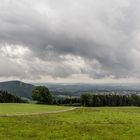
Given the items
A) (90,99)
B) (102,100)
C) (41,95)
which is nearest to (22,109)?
(41,95)

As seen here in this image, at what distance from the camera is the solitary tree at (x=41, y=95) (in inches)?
5541

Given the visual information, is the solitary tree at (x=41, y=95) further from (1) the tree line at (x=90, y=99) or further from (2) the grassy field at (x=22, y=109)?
(2) the grassy field at (x=22, y=109)

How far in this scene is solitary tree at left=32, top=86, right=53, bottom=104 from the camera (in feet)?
462

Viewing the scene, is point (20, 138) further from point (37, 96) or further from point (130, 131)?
point (37, 96)

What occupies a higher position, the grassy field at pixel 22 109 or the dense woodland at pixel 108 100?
the dense woodland at pixel 108 100

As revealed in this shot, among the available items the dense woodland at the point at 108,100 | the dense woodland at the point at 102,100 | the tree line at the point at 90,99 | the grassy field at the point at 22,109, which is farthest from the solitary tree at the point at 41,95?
the grassy field at the point at 22,109

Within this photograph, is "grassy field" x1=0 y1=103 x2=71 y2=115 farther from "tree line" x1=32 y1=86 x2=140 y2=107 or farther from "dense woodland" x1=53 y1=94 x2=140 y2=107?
"dense woodland" x1=53 y1=94 x2=140 y2=107

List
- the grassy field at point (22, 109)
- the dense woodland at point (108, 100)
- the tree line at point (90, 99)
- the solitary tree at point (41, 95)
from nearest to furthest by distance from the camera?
the grassy field at point (22, 109) → the solitary tree at point (41, 95) → the tree line at point (90, 99) → the dense woodland at point (108, 100)

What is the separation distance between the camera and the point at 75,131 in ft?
129

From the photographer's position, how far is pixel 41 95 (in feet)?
464

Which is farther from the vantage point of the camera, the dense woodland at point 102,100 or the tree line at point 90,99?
the dense woodland at point 102,100

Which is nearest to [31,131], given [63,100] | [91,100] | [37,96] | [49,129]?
[49,129]

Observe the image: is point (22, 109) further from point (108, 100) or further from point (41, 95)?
point (108, 100)

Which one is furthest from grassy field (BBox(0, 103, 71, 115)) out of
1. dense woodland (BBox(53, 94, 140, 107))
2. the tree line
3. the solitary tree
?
dense woodland (BBox(53, 94, 140, 107))
